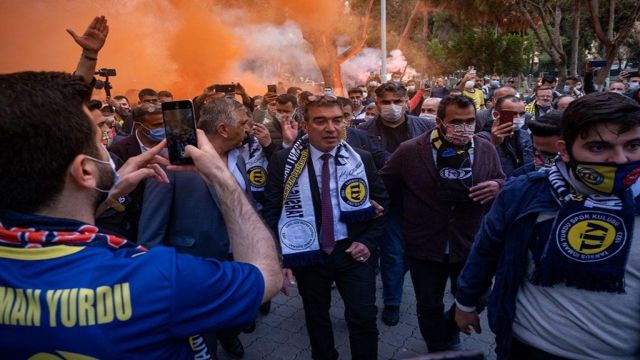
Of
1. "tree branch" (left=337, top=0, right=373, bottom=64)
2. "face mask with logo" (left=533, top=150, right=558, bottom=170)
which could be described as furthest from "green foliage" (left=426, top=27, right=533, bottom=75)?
"face mask with logo" (left=533, top=150, right=558, bottom=170)

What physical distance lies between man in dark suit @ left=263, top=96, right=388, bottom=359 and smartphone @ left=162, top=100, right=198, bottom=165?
4.03 feet

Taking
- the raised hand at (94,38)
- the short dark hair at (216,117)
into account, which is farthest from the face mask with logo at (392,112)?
the raised hand at (94,38)

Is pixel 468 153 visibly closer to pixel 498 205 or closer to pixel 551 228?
pixel 498 205

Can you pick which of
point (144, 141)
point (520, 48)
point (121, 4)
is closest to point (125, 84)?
point (121, 4)

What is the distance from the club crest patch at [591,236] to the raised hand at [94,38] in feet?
9.25

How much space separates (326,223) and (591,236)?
5.37 feet

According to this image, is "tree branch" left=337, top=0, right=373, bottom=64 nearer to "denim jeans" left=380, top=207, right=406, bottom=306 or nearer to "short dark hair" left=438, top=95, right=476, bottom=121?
"denim jeans" left=380, top=207, right=406, bottom=306

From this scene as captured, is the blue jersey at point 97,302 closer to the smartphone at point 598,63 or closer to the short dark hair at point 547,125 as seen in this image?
the short dark hair at point 547,125

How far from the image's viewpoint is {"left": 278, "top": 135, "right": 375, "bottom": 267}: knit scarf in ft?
9.79

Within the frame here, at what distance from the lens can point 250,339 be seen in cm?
411

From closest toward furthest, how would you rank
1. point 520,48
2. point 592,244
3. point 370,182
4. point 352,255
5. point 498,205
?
point 592,244 → point 498,205 → point 352,255 → point 370,182 → point 520,48

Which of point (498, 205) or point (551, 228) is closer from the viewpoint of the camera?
point (551, 228)

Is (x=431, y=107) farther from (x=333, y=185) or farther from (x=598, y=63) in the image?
(x=598, y=63)

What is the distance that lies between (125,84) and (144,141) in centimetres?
1436
